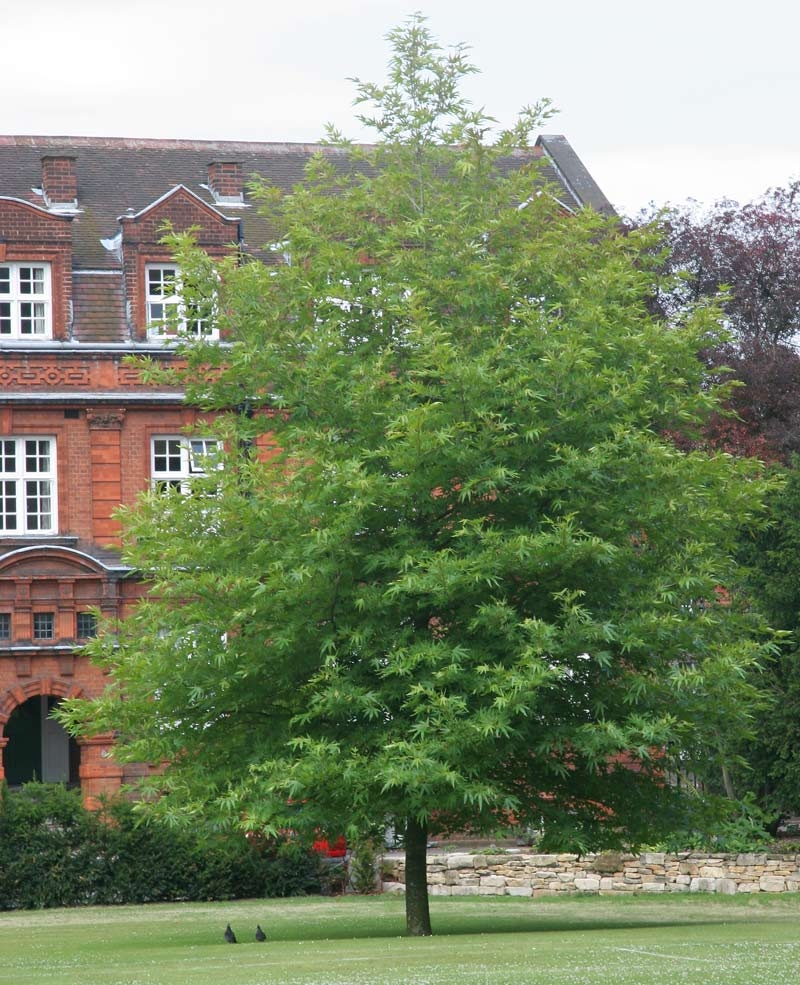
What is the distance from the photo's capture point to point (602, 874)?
3378 centimetres

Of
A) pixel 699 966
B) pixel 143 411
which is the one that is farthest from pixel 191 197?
pixel 699 966

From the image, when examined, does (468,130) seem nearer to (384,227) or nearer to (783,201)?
(384,227)

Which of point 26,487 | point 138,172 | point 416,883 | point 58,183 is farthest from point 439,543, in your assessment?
point 138,172

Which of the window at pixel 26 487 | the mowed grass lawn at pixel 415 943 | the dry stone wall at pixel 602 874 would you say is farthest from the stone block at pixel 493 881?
the window at pixel 26 487

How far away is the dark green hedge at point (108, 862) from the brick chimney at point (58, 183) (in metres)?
14.8

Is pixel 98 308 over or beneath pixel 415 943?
over

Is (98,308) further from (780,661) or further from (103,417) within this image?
(780,661)

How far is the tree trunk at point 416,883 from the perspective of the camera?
80.3 ft

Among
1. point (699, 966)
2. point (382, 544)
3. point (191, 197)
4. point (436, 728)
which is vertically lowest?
point (699, 966)

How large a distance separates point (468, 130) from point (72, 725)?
34.3 feet

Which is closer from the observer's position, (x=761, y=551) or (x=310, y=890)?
(x=761, y=551)

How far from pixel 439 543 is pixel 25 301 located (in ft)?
64.0

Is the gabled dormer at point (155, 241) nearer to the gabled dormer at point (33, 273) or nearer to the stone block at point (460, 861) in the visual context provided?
the gabled dormer at point (33, 273)

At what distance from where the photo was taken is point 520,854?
35.1 meters
